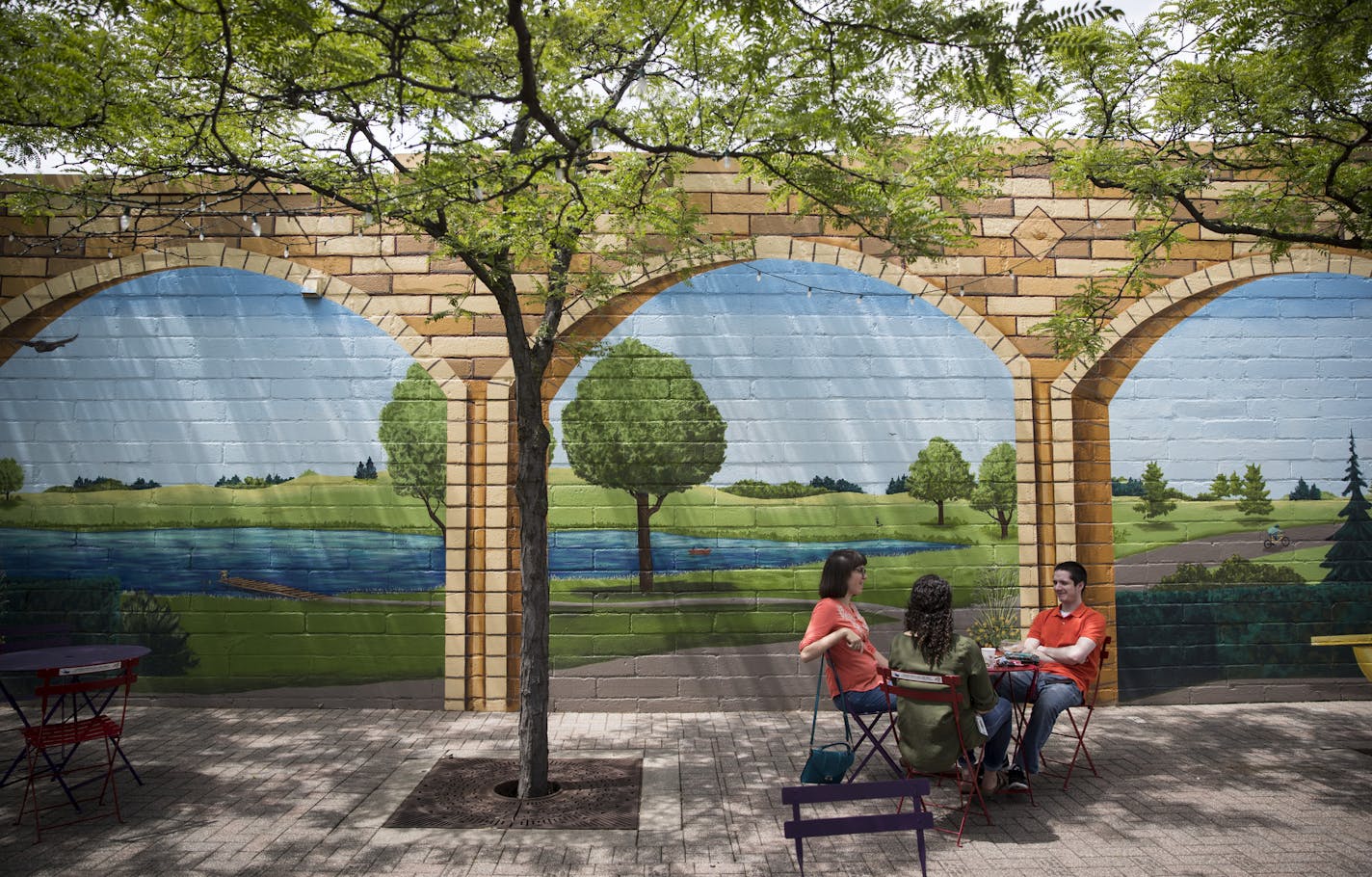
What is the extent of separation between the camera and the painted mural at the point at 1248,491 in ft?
24.8

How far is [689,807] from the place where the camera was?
16.8 ft

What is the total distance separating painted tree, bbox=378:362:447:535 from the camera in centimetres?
749

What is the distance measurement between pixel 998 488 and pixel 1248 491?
210 centimetres

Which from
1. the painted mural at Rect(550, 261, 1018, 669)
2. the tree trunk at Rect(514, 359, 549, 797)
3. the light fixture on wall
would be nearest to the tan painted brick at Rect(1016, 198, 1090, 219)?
the painted mural at Rect(550, 261, 1018, 669)

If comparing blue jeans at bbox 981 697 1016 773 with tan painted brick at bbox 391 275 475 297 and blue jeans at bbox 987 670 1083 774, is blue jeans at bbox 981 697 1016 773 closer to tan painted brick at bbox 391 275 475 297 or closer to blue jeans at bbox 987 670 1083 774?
blue jeans at bbox 987 670 1083 774

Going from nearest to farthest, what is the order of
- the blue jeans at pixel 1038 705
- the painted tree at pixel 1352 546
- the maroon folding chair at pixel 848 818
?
1. the maroon folding chair at pixel 848 818
2. the blue jeans at pixel 1038 705
3. the painted tree at pixel 1352 546

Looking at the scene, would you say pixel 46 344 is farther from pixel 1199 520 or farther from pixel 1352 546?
A: pixel 1352 546

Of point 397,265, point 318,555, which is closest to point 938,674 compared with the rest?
point 318,555

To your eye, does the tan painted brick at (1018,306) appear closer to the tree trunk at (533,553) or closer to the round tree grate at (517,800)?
the tree trunk at (533,553)

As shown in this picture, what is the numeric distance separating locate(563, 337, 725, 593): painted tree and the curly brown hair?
114 inches

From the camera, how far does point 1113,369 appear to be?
7.69 m

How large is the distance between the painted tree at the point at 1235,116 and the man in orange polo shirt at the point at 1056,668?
6.71ft

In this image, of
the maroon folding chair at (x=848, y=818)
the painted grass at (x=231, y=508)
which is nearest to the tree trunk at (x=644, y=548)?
the painted grass at (x=231, y=508)

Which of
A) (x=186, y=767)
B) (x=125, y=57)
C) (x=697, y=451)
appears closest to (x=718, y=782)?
(x=697, y=451)
